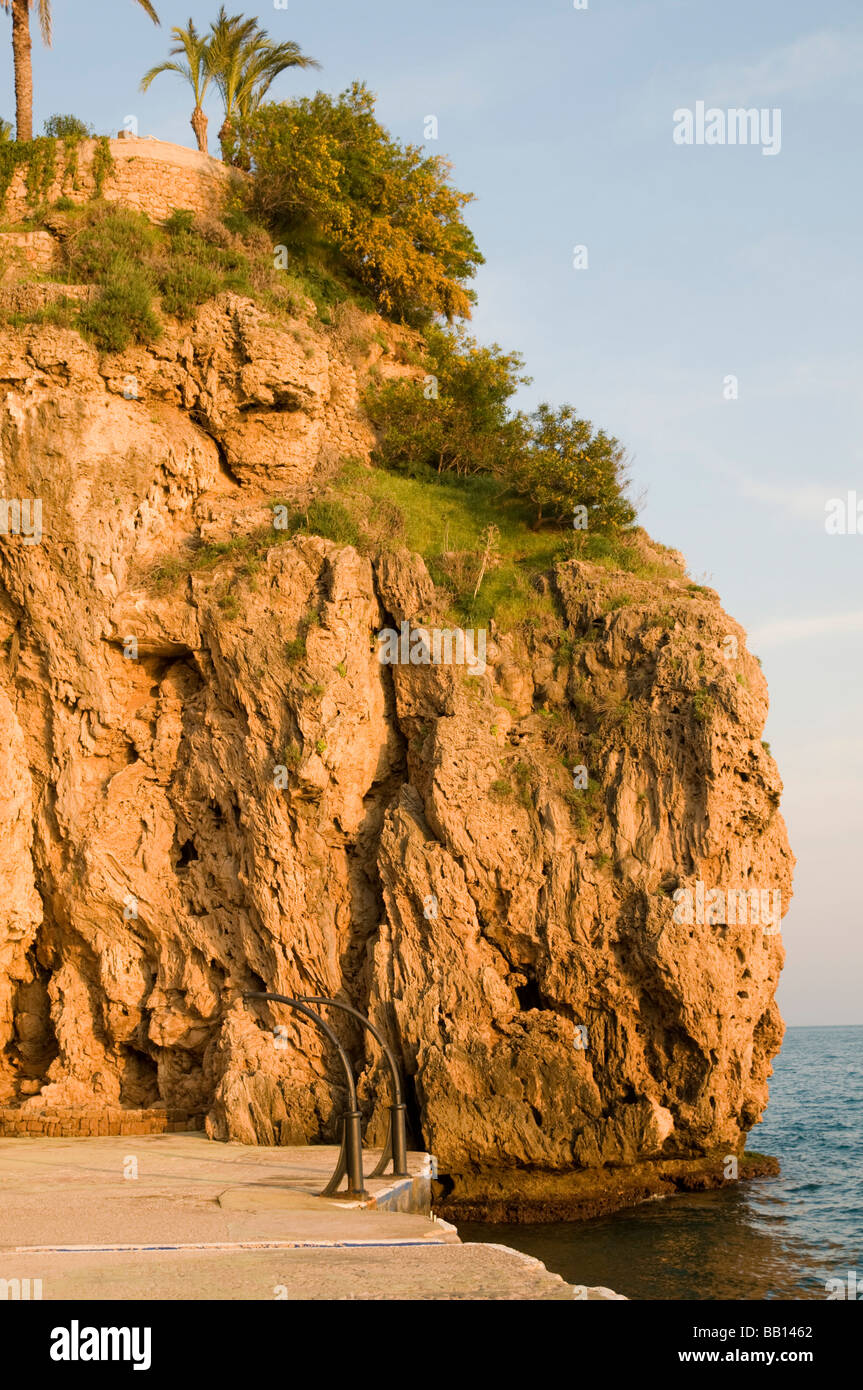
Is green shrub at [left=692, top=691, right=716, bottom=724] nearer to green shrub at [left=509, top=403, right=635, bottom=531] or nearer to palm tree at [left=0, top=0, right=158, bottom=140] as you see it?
green shrub at [left=509, top=403, right=635, bottom=531]

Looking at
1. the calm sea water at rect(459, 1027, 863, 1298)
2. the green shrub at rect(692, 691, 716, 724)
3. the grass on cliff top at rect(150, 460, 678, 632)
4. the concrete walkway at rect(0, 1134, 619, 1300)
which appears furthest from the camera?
the grass on cliff top at rect(150, 460, 678, 632)

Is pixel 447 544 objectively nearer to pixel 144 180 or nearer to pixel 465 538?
pixel 465 538

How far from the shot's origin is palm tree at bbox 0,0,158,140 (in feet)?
91.6

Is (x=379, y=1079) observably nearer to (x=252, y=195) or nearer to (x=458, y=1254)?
(x=458, y=1254)

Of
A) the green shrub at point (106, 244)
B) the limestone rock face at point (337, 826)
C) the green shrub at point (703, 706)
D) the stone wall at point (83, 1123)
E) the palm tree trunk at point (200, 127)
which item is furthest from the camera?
the palm tree trunk at point (200, 127)

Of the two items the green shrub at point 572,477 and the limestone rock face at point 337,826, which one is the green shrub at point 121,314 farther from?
the green shrub at point 572,477

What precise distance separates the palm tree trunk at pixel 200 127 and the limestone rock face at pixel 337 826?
12.4 metres

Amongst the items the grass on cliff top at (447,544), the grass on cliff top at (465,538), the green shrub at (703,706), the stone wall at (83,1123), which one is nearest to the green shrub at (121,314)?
the grass on cliff top at (447,544)

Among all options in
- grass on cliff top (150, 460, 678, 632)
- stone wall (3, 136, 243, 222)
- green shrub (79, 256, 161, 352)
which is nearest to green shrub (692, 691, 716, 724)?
grass on cliff top (150, 460, 678, 632)

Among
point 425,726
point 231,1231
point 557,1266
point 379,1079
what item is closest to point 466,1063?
point 379,1079

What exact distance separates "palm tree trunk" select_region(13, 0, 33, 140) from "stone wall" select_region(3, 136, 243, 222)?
149cm

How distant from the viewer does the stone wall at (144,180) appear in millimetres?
26797

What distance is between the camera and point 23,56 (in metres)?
28.4

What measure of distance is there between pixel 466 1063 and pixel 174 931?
621 cm
